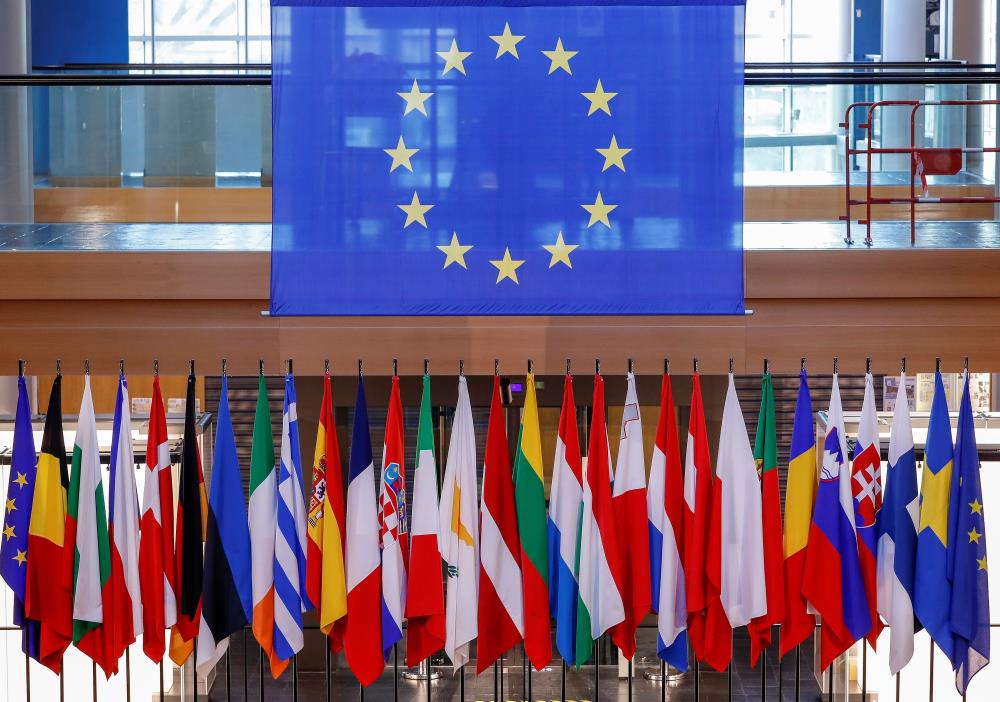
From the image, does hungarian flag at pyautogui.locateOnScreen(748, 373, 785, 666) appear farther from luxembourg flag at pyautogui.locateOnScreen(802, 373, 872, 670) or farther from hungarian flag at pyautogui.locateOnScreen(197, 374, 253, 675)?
hungarian flag at pyautogui.locateOnScreen(197, 374, 253, 675)

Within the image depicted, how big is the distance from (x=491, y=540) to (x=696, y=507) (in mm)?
890

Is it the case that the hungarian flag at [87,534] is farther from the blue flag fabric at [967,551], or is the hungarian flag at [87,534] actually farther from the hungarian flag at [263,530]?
the blue flag fabric at [967,551]

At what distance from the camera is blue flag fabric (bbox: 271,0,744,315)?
502 cm

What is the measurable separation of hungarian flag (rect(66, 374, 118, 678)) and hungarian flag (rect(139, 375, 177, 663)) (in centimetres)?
16

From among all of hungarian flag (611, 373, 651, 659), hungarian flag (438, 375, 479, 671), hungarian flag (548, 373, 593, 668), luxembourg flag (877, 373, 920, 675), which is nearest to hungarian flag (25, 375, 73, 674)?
hungarian flag (438, 375, 479, 671)

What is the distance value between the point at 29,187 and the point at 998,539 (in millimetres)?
5922

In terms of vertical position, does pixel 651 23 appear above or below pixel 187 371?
above

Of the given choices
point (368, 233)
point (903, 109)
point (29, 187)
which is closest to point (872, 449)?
point (368, 233)

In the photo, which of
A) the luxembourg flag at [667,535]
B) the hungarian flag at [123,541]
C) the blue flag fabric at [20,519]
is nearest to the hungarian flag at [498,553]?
the luxembourg flag at [667,535]

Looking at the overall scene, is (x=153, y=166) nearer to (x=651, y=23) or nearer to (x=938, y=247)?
(x=651, y=23)

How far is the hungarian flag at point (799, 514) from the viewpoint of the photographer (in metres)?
5.47

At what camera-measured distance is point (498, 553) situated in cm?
546

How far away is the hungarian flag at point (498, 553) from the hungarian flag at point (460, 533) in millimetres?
52

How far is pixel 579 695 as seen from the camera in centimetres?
995
